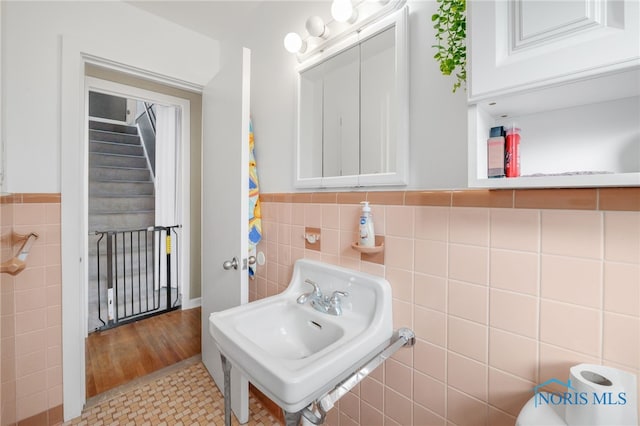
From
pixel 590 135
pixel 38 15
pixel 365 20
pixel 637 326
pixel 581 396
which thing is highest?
pixel 38 15

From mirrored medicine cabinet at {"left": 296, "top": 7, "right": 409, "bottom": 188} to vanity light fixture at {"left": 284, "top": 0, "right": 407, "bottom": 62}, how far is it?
0.08ft

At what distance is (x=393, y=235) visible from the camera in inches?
37.9

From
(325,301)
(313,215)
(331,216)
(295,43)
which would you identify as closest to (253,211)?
(313,215)

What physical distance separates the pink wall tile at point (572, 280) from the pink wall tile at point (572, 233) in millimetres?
19

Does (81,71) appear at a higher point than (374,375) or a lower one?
higher

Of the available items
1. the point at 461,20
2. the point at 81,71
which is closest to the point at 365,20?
the point at 461,20

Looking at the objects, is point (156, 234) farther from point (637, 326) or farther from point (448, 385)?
point (637, 326)

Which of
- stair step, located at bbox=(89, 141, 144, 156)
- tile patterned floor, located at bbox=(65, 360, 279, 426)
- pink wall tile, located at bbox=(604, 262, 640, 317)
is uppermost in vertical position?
stair step, located at bbox=(89, 141, 144, 156)

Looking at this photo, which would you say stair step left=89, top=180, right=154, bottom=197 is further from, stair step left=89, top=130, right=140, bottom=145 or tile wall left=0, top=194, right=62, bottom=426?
tile wall left=0, top=194, right=62, bottom=426

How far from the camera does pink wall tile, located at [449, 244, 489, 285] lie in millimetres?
762

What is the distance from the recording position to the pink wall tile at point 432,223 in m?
0.84

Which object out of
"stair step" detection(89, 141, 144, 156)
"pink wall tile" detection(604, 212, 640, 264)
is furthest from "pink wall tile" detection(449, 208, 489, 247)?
"stair step" detection(89, 141, 144, 156)

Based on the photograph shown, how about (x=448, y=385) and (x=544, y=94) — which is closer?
(x=544, y=94)

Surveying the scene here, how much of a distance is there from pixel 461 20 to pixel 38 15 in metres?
1.94
